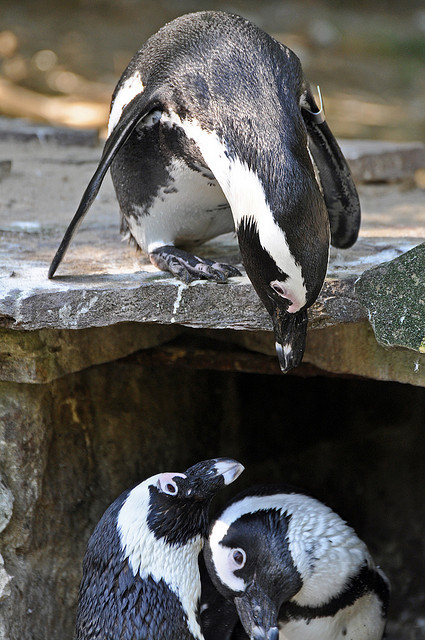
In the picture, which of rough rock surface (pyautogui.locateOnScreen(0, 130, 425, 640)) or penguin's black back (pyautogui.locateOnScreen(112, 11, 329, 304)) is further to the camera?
rough rock surface (pyautogui.locateOnScreen(0, 130, 425, 640))

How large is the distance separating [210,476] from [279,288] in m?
0.57

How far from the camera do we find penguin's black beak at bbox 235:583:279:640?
235 cm

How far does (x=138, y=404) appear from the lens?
305cm

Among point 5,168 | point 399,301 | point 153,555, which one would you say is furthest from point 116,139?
point 5,168

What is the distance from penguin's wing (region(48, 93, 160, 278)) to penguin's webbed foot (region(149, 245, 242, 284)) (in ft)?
0.91

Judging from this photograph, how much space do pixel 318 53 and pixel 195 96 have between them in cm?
830

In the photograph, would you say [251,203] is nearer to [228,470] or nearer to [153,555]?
[228,470]

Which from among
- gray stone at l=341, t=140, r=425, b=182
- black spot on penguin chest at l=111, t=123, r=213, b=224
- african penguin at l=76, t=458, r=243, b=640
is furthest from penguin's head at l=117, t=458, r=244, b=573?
gray stone at l=341, t=140, r=425, b=182

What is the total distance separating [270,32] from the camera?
10.2 metres

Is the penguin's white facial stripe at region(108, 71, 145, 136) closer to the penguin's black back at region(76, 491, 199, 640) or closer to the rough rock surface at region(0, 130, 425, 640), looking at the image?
the rough rock surface at region(0, 130, 425, 640)

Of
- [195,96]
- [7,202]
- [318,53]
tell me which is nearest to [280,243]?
[195,96]

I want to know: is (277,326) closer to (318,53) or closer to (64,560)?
(64,560)

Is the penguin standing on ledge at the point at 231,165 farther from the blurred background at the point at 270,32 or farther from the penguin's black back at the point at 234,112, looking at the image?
the blurred background at the point at 270,32

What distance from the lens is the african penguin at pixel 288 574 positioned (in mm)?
2463
